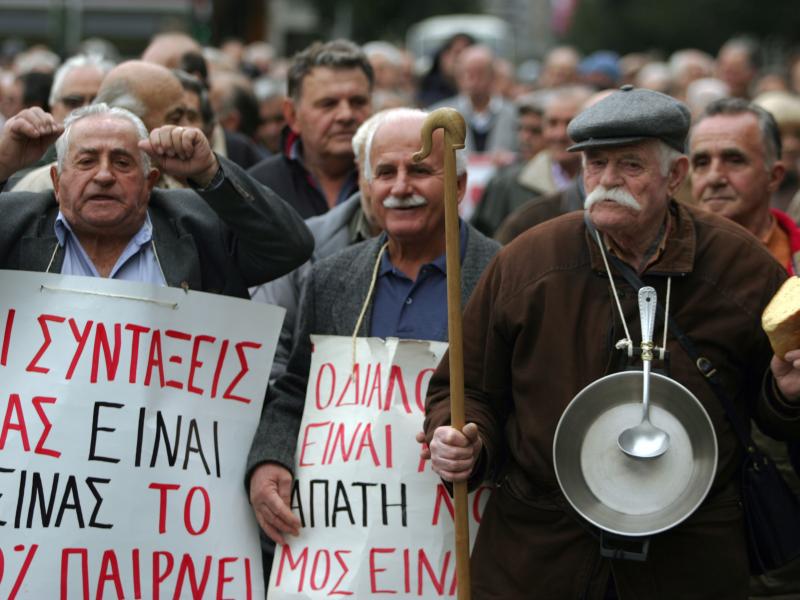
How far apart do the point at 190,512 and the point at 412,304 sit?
982 mm

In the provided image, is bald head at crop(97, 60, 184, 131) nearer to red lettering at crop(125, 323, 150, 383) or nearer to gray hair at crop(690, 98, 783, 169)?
red lettering at crop(125, 323, 150, 383)

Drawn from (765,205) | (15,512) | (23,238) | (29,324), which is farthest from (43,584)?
(765,205)

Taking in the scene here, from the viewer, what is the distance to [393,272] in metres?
4.93

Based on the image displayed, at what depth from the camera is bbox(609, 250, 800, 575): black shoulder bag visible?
4082 mm

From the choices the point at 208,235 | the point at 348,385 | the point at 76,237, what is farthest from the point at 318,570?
the point at 76,237

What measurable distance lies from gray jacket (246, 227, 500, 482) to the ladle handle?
866 mm

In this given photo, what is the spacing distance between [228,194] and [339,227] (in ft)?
4.05

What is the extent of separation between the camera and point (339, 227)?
574 cm

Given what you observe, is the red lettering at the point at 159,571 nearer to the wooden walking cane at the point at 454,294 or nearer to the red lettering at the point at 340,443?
the red lettering at the point at 340,443

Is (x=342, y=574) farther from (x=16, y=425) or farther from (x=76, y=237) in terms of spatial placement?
(x=76, y=237)

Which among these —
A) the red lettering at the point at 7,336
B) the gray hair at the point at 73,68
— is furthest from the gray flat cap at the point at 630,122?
the gray hair at the point at 73,68

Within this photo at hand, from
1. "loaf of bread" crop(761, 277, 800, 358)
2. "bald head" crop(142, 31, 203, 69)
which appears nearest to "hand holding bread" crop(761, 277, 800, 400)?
"loaf of bread" crop(761, 277, 800, 358)

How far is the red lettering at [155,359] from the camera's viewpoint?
180 inches

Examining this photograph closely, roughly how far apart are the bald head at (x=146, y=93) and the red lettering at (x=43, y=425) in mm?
1672
